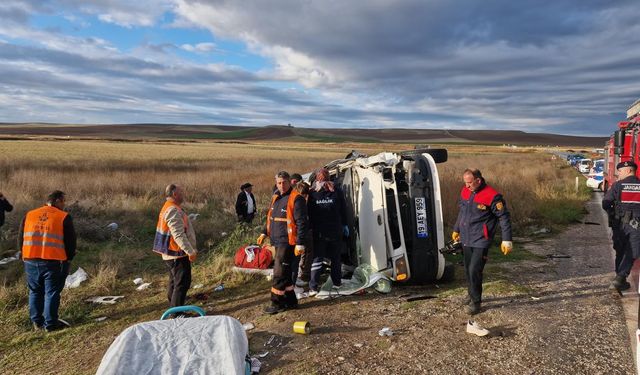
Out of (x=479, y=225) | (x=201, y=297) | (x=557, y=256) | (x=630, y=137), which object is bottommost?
(x=557, y=256)

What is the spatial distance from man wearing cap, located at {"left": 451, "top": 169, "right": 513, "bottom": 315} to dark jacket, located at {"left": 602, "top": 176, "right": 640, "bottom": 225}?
176 cm

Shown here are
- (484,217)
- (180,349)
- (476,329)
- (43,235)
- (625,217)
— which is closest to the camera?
(180,349)

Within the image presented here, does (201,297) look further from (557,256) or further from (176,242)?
(557,256)

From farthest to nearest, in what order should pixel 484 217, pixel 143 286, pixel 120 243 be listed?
pixel 120 243, pixel 143 286, pixel 484 217

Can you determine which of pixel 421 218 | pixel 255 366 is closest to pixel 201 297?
pixel 255 366

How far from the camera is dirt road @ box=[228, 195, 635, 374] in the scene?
3951 mm

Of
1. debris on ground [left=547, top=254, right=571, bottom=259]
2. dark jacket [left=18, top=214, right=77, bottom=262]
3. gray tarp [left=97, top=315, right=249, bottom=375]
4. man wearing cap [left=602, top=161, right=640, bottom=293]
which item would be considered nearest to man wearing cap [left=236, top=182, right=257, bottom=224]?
dark jacket [left=18, top=214, right=77, bottom=262]

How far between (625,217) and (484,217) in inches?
79.8

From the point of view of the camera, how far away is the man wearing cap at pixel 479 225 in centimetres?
502

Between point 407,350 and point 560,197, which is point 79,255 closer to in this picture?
point 407,350

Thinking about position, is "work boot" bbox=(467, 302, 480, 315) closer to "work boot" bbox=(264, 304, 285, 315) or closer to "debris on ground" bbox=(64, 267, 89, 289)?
"work boot" bbox=(264, 304, 285, 315)

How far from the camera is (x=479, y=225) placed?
16.7 ft

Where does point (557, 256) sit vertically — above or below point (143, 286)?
below

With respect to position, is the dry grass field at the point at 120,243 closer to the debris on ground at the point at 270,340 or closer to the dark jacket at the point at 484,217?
the debris on ground at the point at 270,340
